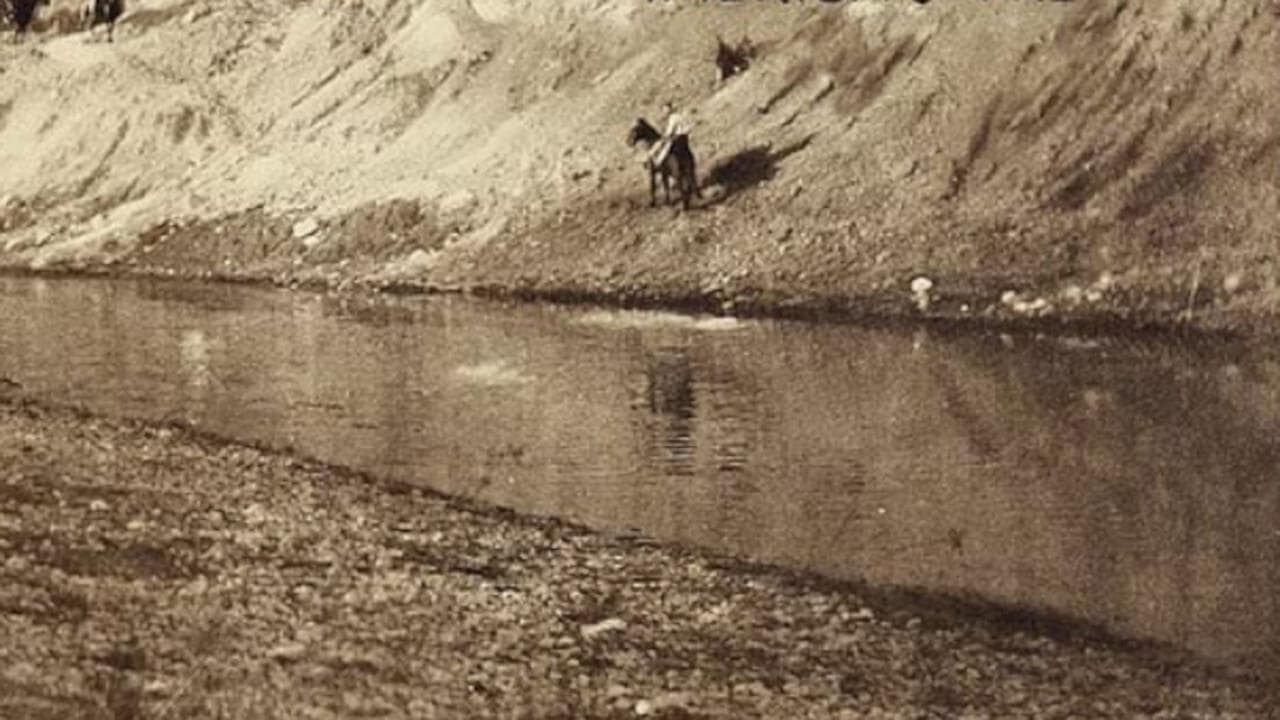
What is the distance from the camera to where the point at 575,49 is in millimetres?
40688

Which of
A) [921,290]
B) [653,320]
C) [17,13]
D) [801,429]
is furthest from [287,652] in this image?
[17,13]

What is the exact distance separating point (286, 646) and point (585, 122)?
26.7 m

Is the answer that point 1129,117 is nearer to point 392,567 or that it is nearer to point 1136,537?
point 1136,537

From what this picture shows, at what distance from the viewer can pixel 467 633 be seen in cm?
1227

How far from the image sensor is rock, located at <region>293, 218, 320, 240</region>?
3806cm

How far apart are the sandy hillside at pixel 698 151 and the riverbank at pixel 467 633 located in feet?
50.4

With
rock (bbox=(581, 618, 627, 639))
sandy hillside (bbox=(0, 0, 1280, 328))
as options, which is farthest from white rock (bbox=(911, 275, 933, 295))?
rock (bbox=(581, 618, 627, 639))

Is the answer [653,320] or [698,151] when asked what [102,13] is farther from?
[653,320]

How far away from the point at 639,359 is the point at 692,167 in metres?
8.95

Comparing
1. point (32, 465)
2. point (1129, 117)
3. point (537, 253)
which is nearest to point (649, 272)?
point (537, 253)

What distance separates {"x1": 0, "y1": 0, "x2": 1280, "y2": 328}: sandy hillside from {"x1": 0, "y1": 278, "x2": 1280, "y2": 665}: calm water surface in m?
2.65

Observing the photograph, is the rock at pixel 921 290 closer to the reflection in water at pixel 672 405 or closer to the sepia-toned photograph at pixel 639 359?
the sepia-toned photograph at pixel 639 359

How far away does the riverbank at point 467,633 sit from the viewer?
431 inches

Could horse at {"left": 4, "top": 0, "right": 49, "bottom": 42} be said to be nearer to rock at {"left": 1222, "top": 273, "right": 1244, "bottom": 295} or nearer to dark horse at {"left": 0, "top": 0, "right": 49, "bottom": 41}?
dark horse at {"left": 0, "top": 0, "right": 49, "bottom": 41}
